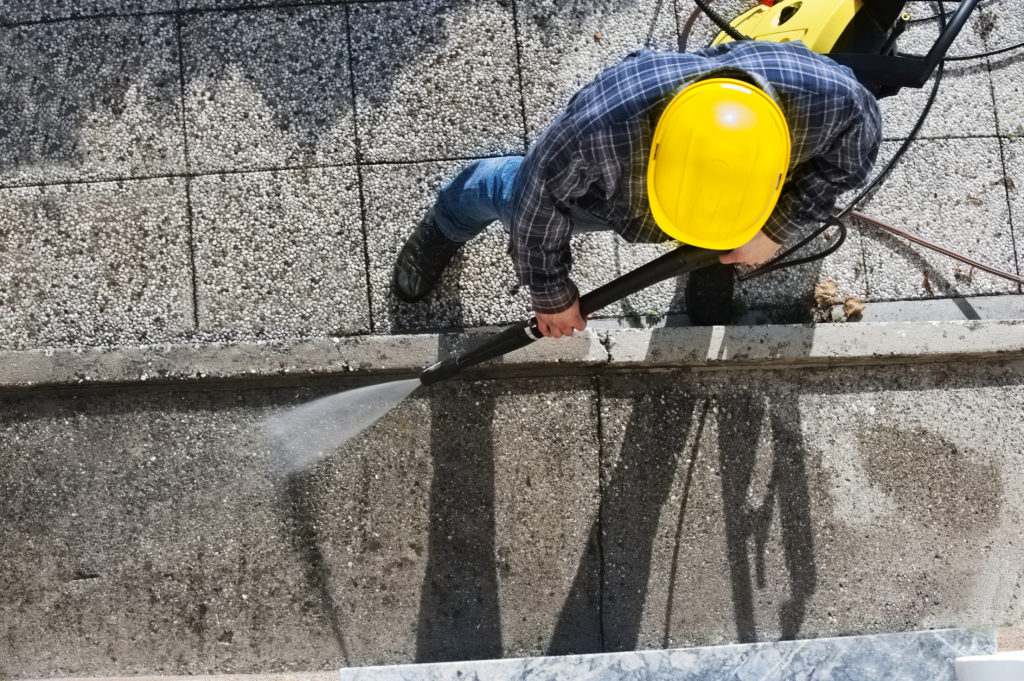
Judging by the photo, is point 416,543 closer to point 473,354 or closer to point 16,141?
point 473,354

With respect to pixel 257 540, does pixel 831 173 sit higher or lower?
higher

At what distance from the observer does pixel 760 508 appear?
3607mm

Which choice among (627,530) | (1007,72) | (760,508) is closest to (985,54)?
(1007,72)

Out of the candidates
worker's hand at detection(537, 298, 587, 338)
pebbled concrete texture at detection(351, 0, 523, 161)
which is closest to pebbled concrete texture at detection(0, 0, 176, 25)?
pebbled concrete texture at detection(351, 0, 523, 161)

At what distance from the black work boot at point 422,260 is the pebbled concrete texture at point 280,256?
0.19 meters

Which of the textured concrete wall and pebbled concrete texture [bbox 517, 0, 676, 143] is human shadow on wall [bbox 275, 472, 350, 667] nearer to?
the textured concrete wall

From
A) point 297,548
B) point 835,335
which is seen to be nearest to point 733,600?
point 835,335

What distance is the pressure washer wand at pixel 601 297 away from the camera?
2664 millimetres

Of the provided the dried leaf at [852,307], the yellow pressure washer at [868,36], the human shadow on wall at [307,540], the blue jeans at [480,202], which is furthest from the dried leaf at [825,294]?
the human shadow on wall at [307,540]

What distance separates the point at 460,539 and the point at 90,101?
2.68 metres

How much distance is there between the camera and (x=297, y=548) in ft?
11.5

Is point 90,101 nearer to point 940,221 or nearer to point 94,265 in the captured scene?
point 94,265

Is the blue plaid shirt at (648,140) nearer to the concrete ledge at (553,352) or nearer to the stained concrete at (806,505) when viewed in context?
the concrete ledge at (553,352)

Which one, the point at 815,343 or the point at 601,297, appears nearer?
the point at 601,297
